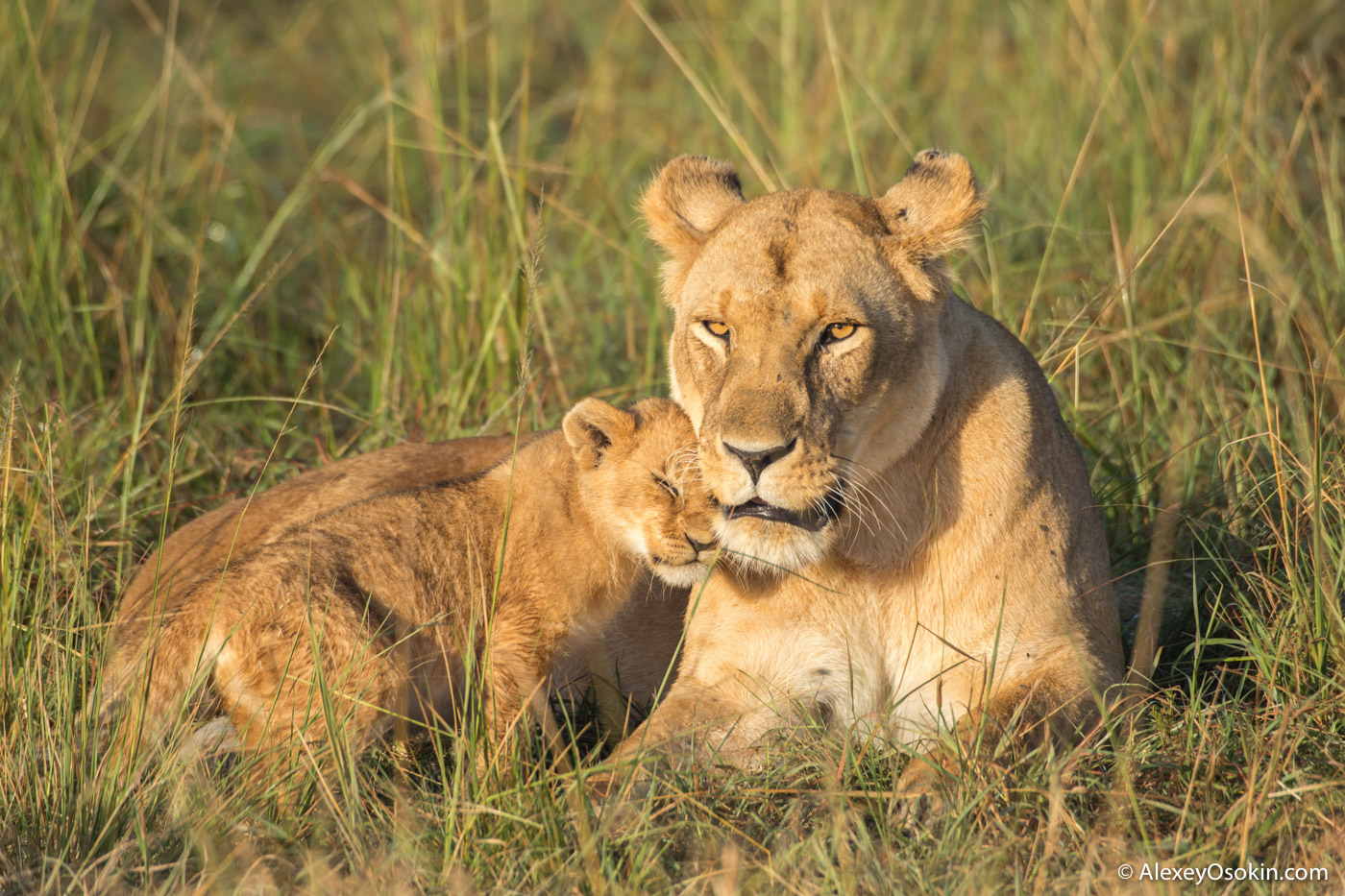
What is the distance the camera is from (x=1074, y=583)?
3312 mm

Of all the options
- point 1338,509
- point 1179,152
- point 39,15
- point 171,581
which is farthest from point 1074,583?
point 39,15

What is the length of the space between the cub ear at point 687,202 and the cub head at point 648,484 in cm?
50

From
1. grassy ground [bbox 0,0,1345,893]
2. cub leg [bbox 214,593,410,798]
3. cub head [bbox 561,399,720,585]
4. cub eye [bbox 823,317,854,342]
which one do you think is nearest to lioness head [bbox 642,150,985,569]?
cub eye [bbox 823,317,854,342]

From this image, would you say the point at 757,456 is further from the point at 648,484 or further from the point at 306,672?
the point at 306,672

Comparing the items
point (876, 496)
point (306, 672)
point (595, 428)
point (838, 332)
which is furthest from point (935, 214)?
point (306, 672)

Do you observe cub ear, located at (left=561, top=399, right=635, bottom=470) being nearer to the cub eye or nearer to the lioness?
the lioness

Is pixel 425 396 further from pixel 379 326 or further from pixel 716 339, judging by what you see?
pixel 716 339

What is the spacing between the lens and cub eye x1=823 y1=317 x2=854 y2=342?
3.02m

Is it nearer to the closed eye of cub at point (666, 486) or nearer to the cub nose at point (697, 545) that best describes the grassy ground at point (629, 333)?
the closed eye of cub at point (666, 486)

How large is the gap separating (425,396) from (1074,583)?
2.77 metres

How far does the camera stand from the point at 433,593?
11.9 feet

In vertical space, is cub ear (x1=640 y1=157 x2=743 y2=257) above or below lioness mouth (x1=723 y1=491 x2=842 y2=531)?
above

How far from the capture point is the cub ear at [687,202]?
3.55 m

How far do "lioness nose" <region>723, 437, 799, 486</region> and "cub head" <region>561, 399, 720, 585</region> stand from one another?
1.89 feet
